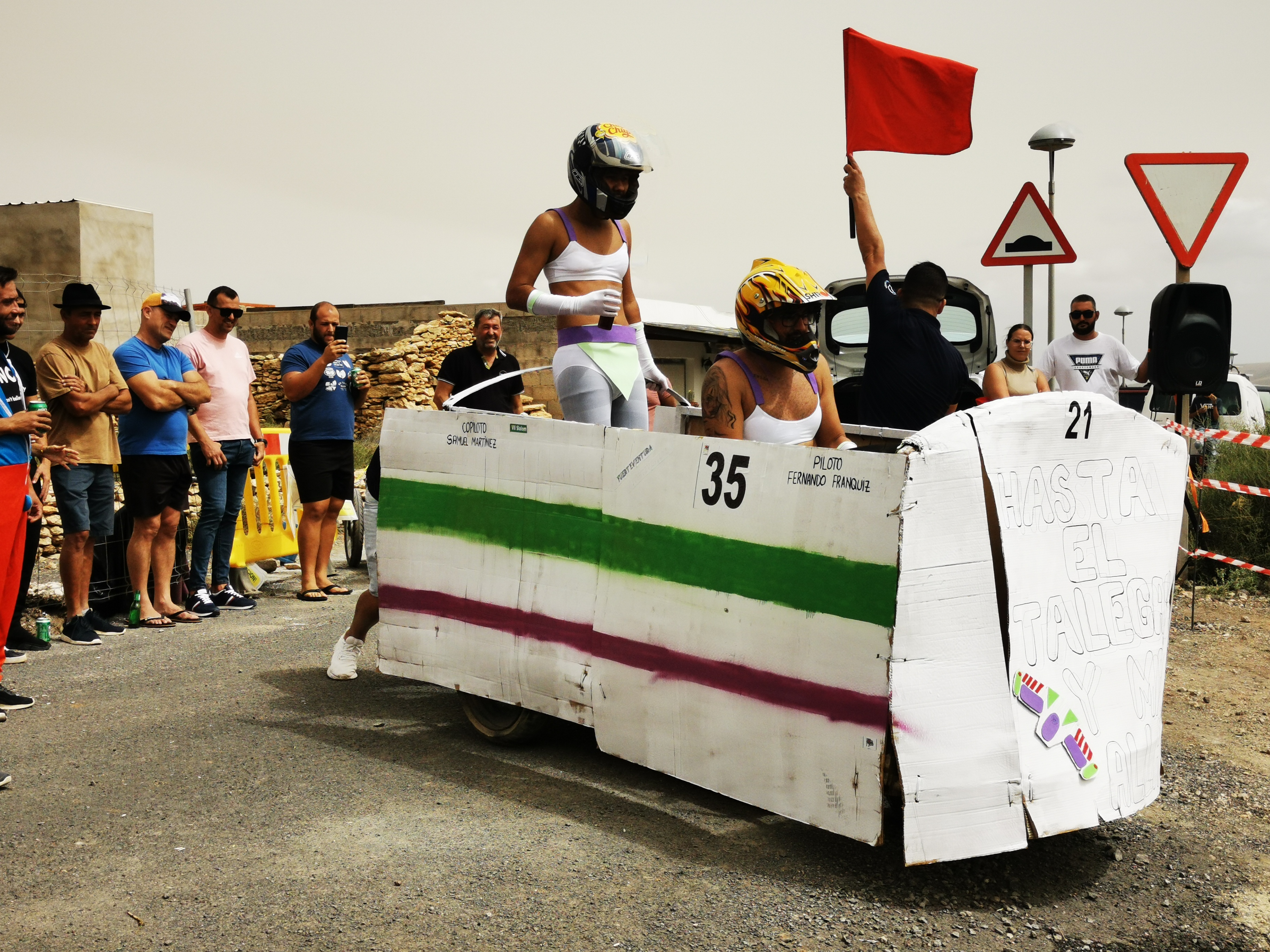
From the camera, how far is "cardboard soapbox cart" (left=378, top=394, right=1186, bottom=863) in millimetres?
3426

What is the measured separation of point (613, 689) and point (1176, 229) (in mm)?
5477

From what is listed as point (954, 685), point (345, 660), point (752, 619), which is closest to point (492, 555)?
point (752, 619)

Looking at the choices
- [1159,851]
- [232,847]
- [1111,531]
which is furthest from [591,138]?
[1159,851]

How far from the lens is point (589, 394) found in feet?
17.1

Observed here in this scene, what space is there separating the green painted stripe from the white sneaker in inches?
46.4

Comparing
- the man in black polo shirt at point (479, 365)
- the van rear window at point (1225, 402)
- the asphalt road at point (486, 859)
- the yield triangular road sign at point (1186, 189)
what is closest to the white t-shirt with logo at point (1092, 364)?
the yield triangular road sign at point (1186, 189)

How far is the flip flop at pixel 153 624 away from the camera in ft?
25.0

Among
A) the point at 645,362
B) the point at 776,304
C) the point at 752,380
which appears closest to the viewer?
the point at 776,304

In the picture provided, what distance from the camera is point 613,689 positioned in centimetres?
430

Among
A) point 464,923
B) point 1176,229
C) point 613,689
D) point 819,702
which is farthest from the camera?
point 1176,229

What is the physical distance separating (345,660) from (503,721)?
57.1 inches

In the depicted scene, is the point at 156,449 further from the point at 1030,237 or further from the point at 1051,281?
the point at 1051,281

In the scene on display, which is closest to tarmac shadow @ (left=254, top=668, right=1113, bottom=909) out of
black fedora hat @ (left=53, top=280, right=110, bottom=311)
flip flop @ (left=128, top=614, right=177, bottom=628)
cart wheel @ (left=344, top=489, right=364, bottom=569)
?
flip flop @ (left=128, top=614, right=177, bottom=628)

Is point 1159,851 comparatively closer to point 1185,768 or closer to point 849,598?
point 1185,768
